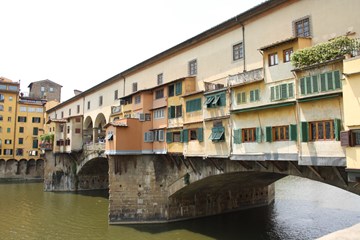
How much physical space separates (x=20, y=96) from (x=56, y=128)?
27097 millimetres

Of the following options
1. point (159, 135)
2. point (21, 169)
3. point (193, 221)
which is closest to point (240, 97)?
point (159, 135)

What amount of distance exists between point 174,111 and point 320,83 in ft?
41.8

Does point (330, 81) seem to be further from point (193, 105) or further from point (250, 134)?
point (193, 105)

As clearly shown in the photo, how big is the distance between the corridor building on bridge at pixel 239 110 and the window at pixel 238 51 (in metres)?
0.07

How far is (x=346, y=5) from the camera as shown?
585 inches

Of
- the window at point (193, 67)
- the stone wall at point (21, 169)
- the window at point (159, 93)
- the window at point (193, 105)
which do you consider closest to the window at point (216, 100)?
the window at point (193, 105)

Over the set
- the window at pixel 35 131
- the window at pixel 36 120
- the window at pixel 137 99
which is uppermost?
the window at pixel 36 120

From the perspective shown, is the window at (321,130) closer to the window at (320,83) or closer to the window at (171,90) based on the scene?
the window at (320,83)

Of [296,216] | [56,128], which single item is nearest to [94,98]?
[56,128]

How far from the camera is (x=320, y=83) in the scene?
13734 mm

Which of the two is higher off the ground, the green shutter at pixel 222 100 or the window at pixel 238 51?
the window at pixel 238 51

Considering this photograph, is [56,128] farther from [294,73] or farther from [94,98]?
[294,73]

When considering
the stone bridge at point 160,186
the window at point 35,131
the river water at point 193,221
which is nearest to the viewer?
the river water at point 193,221

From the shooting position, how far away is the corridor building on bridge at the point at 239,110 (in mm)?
13734
